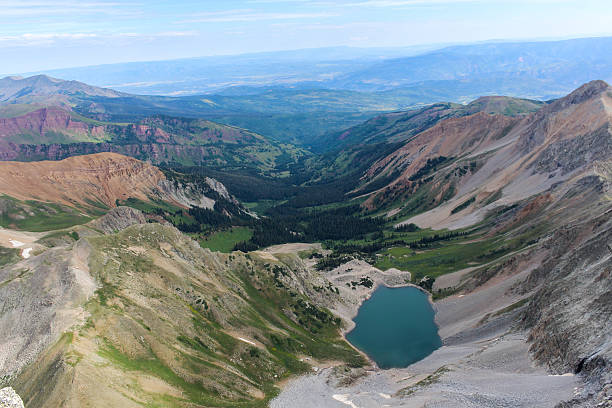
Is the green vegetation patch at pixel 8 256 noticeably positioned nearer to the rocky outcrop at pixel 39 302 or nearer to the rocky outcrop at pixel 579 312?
the rocky outcrop at pixel 39 302

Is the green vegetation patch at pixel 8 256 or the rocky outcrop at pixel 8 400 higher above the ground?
the rocky outcrop at pixel 8 400

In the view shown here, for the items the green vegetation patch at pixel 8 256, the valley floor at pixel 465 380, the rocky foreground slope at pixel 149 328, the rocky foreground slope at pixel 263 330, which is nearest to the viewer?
the valley floor at pixel 465 380

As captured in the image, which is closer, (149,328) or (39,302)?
(39,302)

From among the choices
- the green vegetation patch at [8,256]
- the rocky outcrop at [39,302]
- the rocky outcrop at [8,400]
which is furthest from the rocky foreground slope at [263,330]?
the rocky outcrop at [8,400]

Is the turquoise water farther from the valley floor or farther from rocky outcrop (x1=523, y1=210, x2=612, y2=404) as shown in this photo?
rocky outcrop (x1=523, y1=210, x2=612, y2=404)

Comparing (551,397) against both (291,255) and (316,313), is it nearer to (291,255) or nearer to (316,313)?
(316,313)

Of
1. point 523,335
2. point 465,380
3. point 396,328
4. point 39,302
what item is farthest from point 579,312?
point 39,302

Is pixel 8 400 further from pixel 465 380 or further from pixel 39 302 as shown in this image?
pixel 465 380

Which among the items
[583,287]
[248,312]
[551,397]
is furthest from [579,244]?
[248,312]
